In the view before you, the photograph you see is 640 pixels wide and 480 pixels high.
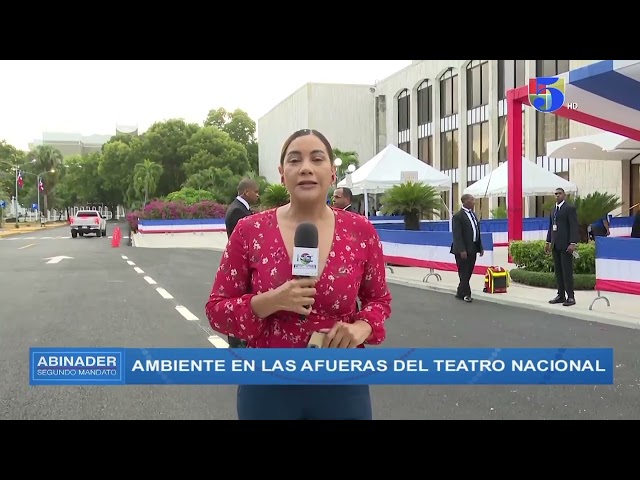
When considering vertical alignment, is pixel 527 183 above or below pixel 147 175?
below

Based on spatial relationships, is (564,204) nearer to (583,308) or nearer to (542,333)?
(583,308)

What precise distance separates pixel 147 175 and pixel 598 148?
55.1 ft

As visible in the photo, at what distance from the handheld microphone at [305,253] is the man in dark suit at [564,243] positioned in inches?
310

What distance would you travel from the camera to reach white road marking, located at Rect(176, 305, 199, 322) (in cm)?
784

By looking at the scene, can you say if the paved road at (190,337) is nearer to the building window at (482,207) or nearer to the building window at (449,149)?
the building window at (449,149)

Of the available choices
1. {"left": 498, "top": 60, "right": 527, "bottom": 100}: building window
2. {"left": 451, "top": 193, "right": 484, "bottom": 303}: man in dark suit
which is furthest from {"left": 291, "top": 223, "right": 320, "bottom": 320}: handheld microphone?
{"left": 451, "top": 193, "right": 484, "bottom": 303}: man in dark suit

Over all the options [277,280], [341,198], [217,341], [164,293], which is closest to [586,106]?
[341,198]

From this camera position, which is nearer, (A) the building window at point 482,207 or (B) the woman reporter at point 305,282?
(B) the woman reporter at point 305,282

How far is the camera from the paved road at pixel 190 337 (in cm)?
425

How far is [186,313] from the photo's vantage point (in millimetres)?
8320

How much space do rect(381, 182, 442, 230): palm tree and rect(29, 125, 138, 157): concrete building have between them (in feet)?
37.1

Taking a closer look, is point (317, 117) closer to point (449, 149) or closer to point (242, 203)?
point (242, 203)

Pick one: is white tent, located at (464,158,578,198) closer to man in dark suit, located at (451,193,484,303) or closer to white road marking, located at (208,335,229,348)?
man in dark suit, located at (451,193,484,303)

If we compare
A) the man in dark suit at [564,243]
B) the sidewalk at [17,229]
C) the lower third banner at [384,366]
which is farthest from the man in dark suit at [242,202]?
the sidewalk at [17,229]
